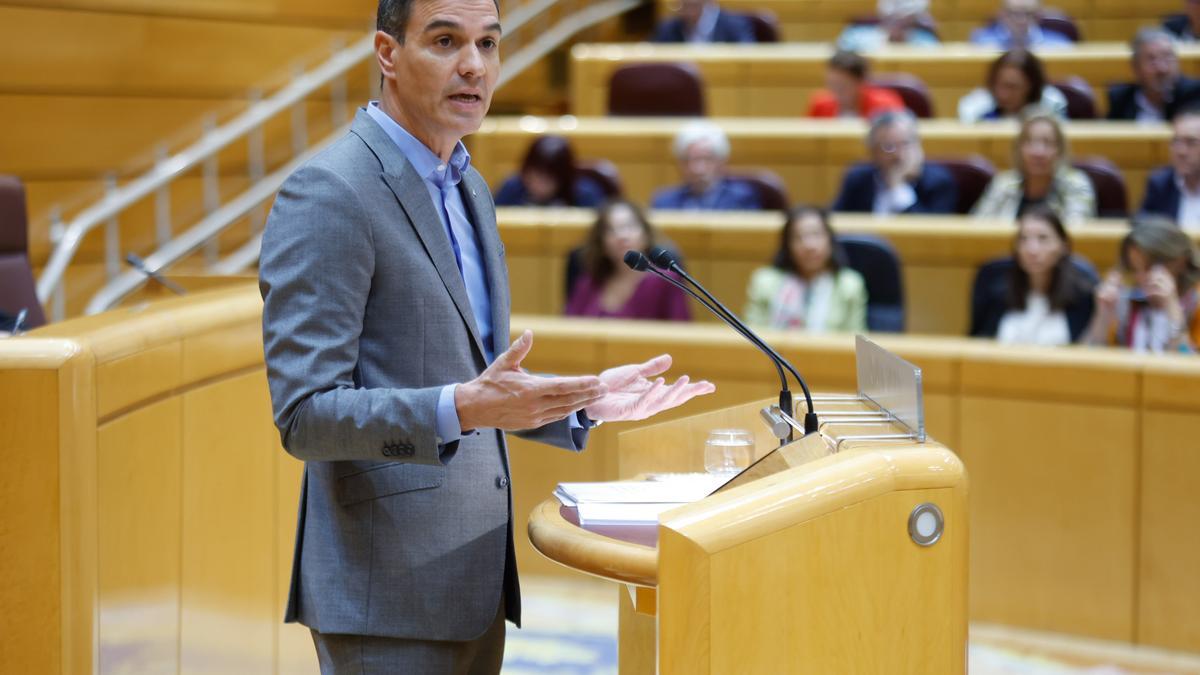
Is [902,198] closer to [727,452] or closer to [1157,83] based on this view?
[1157,83]

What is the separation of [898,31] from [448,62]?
18.0 ft

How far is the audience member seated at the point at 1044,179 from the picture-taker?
477 centimetres

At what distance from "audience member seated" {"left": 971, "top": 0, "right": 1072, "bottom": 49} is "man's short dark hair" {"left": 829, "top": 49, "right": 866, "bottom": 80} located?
35.9 inches

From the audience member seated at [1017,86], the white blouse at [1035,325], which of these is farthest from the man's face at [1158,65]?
the white blouse at [1035,325]

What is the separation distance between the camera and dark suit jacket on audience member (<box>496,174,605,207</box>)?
531 centimetres

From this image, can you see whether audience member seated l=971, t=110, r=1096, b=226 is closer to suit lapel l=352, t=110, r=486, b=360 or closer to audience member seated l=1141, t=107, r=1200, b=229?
audience member seated l=1141, t=107, r=1200, b=229

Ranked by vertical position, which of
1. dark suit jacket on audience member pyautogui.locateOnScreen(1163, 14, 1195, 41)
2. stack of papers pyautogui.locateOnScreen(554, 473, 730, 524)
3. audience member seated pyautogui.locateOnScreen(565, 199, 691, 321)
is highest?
dark suit jacket on audience member pyautogui.locateOnScreen(1163, 14, 1195, 41)

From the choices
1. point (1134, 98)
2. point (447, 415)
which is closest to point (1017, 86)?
point (1134, 98)

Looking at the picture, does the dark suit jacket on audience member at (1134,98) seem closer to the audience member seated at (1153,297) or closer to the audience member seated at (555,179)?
the audience member seated at (1153,297)

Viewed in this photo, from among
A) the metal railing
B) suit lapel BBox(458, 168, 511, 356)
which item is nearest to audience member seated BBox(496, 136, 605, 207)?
the metal railing

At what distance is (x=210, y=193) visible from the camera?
540cm

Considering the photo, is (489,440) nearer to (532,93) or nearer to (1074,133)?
(1074,133)

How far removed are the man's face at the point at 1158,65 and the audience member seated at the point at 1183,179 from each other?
894 millimetres

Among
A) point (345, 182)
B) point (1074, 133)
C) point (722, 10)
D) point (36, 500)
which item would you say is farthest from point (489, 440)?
point (722, 10)
